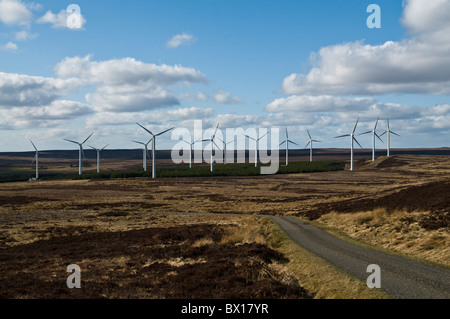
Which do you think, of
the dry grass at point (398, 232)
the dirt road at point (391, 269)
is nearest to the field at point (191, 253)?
the dry grass at point (398, 232)

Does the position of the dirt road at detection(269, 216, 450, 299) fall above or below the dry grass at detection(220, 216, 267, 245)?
above

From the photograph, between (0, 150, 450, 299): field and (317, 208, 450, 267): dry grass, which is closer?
(0, 150, 450, 299): field

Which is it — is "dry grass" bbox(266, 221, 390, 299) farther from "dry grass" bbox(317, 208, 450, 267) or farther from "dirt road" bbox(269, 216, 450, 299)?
"dry grass" bbox(317, 208, 450, 267)

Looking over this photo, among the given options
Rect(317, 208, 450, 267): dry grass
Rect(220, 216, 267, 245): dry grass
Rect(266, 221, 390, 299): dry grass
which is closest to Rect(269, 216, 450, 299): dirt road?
Rect(266, 221, 390, 299): dry grass

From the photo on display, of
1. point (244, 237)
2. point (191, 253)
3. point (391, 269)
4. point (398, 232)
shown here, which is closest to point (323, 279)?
point (391, 269)

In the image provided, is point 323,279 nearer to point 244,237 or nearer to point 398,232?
point 398,232

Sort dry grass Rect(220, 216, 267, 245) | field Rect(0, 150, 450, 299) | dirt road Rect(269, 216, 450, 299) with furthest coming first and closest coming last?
dry grass Rect(220, 216, 267, 245) < field Rect(0, 150, 450, 299) < dirt road Rect(269, 216, 450, 299)
